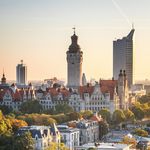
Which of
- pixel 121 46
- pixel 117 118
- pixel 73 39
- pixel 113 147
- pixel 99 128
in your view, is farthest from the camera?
pixel 121 46

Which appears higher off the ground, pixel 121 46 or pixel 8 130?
pixel 121 46

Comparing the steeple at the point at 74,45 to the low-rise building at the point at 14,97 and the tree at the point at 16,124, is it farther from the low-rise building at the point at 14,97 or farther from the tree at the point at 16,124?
the tree at the point at 16,124

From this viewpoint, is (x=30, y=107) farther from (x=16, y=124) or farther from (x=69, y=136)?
(x=69, y=136)

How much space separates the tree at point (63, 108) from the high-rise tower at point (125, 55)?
6063 cm

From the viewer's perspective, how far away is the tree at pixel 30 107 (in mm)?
69438

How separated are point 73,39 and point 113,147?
143 feet

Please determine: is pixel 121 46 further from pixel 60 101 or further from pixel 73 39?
pixel 60 101

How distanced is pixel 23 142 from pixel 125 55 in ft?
301

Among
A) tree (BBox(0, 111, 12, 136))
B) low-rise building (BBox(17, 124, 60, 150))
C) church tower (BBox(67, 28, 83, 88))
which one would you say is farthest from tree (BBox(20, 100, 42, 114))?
low-rise building (BBox(17, 124, 60, 150))

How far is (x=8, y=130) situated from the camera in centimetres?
4788

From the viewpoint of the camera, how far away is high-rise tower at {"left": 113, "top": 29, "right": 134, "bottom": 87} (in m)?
131

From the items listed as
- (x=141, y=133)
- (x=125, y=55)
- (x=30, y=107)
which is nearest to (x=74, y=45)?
(x=30, y=107)

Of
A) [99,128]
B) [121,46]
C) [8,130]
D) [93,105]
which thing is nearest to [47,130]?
[8,130]

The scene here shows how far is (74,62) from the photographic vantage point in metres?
86.7
